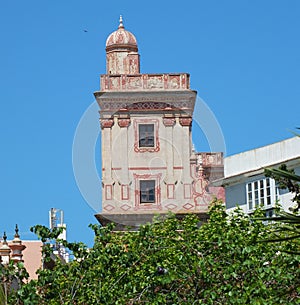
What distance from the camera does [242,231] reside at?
39750 mm

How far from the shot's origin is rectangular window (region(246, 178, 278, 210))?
48844 mm

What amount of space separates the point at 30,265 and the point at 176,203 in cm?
2085

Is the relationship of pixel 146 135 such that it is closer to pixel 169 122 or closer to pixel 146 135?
pixel 146 135

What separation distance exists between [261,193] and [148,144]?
967 inches

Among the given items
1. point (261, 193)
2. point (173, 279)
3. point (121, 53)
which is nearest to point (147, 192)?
point (121, 53)

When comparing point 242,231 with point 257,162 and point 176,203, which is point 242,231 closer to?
point 257,162

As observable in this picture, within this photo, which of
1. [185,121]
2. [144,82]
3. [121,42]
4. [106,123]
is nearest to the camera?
[106,123]

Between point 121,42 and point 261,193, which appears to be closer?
point 261,193

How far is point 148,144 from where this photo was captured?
242 ft

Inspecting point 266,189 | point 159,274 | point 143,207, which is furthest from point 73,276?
point 143,207

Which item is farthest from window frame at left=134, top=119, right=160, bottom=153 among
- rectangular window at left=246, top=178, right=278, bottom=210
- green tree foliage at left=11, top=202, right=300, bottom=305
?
green tree foliage at left=11, top=202, right=300, bottom=305

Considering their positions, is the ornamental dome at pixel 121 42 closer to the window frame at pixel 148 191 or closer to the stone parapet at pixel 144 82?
the stone parapet at pixel 144 82

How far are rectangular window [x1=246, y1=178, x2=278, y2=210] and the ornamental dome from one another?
27590mm

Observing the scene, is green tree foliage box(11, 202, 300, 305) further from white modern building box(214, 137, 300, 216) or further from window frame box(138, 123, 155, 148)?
window frame box(138, 123, 155, 148)
